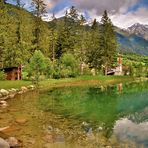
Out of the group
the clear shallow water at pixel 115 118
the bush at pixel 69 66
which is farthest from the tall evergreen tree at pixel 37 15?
the clear shallow water at pixel 115 118

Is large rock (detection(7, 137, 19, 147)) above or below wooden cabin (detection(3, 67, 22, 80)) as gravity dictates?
below

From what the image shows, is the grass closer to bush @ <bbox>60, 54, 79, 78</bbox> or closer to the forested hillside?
bush @ <bbox>60, 54, 79, 78</bbox>

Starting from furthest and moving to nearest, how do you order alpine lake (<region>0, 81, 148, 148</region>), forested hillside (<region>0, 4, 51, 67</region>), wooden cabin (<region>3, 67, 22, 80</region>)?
wooden cabin (<region>3, 67, 22, 80</region>) → forested hillside (<region>0, 4, 51, 67</region>) → alpine lake (<region>0, 81, 148, 148</region>)

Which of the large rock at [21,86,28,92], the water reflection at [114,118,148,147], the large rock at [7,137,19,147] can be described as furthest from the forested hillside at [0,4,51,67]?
the large rock at [7,137,19,147]

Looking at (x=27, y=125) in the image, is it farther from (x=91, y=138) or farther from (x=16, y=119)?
(x=91, y=138)

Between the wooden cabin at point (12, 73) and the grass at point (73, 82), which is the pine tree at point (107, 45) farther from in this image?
the wooden cabin at point (12, 73)

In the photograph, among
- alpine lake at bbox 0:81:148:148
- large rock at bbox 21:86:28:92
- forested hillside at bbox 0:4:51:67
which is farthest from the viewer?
forested hillside at bbox 0:4:51:67

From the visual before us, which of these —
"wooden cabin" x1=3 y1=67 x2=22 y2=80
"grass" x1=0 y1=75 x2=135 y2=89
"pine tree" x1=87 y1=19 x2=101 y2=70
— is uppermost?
"pine tree" x1=87 y1=19 x2=101 y2=70

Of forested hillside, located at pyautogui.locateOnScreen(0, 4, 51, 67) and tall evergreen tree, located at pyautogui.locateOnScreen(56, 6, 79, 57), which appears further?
tall evergreen tree, located at pyautogui.locateOnScreen(56, 6, 79, 57)

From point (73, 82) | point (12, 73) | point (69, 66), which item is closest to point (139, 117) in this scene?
point (12, 73)

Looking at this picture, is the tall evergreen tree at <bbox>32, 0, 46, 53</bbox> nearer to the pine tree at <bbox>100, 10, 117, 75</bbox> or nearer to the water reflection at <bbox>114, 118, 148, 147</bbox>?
the pine tree at <bbox>100, 10, 117, 75</bbox>

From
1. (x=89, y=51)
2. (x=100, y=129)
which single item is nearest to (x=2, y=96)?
(x=100, y=129)

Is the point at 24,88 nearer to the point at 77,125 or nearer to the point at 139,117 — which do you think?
the point at 139,117

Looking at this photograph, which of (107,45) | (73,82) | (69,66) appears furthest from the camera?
(107,45)
